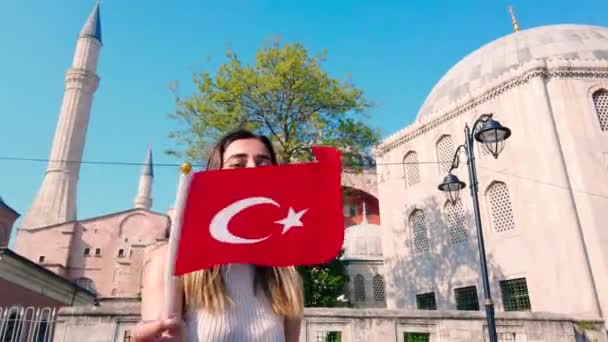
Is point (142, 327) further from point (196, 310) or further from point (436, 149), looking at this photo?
point (436, 149)

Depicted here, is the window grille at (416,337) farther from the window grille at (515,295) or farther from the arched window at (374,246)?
the arched window at (374,246)

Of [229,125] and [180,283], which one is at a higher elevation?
[229,125]

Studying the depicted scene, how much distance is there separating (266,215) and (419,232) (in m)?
19.4

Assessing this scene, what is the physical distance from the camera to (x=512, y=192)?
55.4ft

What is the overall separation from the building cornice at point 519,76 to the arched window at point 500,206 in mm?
4029

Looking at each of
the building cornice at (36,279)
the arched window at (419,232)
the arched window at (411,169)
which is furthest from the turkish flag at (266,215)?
the arched window at (411,169)

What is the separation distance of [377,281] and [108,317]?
796 inches

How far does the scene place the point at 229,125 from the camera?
16.0 m

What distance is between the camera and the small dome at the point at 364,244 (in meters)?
28.5

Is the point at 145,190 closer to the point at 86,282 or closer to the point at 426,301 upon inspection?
the point at 86,282

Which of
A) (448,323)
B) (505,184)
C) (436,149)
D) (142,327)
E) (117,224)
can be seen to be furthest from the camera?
(117,224)

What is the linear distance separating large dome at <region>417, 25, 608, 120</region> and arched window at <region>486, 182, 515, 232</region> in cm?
479

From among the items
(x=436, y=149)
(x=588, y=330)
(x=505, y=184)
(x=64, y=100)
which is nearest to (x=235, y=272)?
(x=588, y=330)

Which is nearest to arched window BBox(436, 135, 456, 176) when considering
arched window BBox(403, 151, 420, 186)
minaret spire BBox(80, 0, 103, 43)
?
arched window BBox(403, 151, 420, 186)
